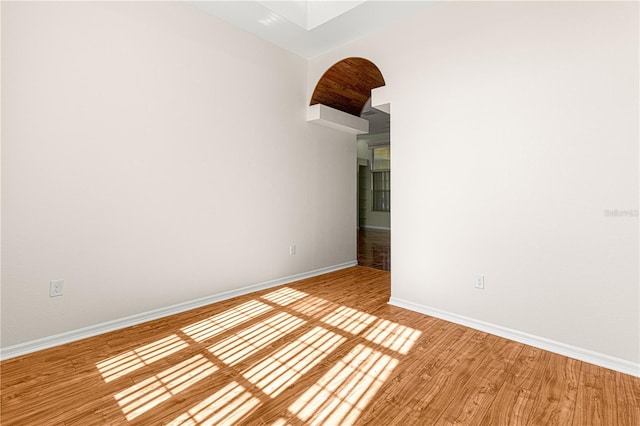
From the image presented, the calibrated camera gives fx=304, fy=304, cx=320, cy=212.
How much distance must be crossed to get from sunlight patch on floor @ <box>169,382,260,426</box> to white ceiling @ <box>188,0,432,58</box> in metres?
3.31

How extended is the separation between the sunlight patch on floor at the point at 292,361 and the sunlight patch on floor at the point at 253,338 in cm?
17

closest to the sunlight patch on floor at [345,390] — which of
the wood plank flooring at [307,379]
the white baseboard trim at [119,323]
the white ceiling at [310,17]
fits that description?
the wood plank flooring at [307,379]

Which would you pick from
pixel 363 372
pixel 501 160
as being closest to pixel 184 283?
pixel 363 372

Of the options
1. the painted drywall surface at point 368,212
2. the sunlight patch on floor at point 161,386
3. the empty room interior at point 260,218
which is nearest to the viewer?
the sunlight patch on floor at point 161,386

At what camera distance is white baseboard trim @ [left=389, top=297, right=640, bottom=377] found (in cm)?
199

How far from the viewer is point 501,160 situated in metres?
2.50

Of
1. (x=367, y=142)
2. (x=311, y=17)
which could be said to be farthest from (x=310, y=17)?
(x=367, y=142)

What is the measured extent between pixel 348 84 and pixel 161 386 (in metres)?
3.99

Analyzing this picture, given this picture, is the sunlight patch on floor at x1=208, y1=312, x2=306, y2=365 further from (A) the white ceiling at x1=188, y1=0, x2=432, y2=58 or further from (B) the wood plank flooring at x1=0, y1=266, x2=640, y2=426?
(A) the white ceiling at x1=188, y1=0, x2=432, y2=58

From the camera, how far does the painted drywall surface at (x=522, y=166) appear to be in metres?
2.03

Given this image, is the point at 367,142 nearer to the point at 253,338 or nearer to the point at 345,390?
the point at 253,338

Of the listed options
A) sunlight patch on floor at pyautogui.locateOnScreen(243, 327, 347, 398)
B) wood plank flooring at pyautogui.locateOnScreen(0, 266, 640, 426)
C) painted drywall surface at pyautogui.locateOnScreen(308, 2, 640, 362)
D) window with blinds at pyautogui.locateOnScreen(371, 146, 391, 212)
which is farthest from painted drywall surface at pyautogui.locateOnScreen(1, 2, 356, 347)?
window with blinds at pyautogui.locateOnScreen(371, 146, 391, 212)

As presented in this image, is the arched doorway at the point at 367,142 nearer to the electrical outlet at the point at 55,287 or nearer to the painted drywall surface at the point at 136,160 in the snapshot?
the painted drywall surface at the point at 136,160

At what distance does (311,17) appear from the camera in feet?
11.1
